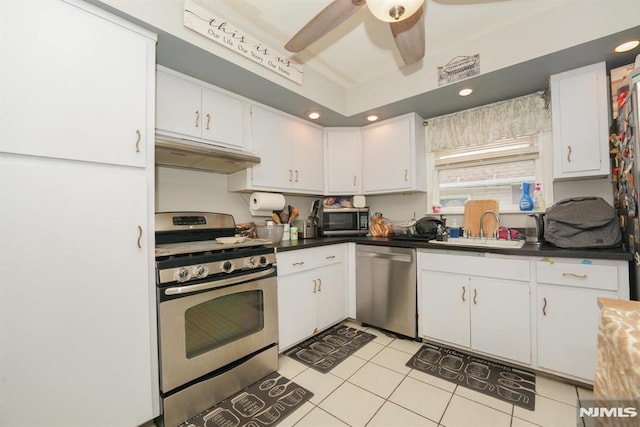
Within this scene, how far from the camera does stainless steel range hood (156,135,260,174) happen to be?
1.61m

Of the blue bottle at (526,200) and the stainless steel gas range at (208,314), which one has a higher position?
the blue bottle at (526,200)

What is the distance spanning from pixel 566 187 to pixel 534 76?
0.95 metres

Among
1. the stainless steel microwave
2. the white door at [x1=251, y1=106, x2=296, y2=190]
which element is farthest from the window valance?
the white door at [x1=251, y1=106, x2=296, y2=190]

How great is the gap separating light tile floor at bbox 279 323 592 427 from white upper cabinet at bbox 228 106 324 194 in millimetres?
1570

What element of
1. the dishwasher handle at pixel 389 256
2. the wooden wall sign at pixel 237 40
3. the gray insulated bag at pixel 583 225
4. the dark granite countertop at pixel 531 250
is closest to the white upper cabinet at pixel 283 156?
the wooden wall sign at pixel 237 40

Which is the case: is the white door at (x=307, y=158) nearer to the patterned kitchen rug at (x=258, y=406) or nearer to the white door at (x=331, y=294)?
the white door at (x=331, y=294)

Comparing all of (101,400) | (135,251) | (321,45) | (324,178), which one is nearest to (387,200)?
(324,178)

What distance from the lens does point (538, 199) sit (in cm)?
226

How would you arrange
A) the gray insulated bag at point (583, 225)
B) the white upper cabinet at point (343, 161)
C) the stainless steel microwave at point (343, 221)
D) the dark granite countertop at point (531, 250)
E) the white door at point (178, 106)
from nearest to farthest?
the dark granite countertop at point (531, 250) < the gray insulated bag at point (583, 225) < the white door at point (178, 106) < the stainless steel microwave at point (343, 221) < the white upper cabinet at point (343, 161)

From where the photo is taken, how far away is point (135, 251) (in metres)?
1.34

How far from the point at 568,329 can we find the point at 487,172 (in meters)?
1.49

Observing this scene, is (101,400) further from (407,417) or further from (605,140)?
(605,140)

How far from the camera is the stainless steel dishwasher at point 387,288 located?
2.25 metres

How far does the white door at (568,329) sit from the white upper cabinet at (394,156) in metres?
1.42
